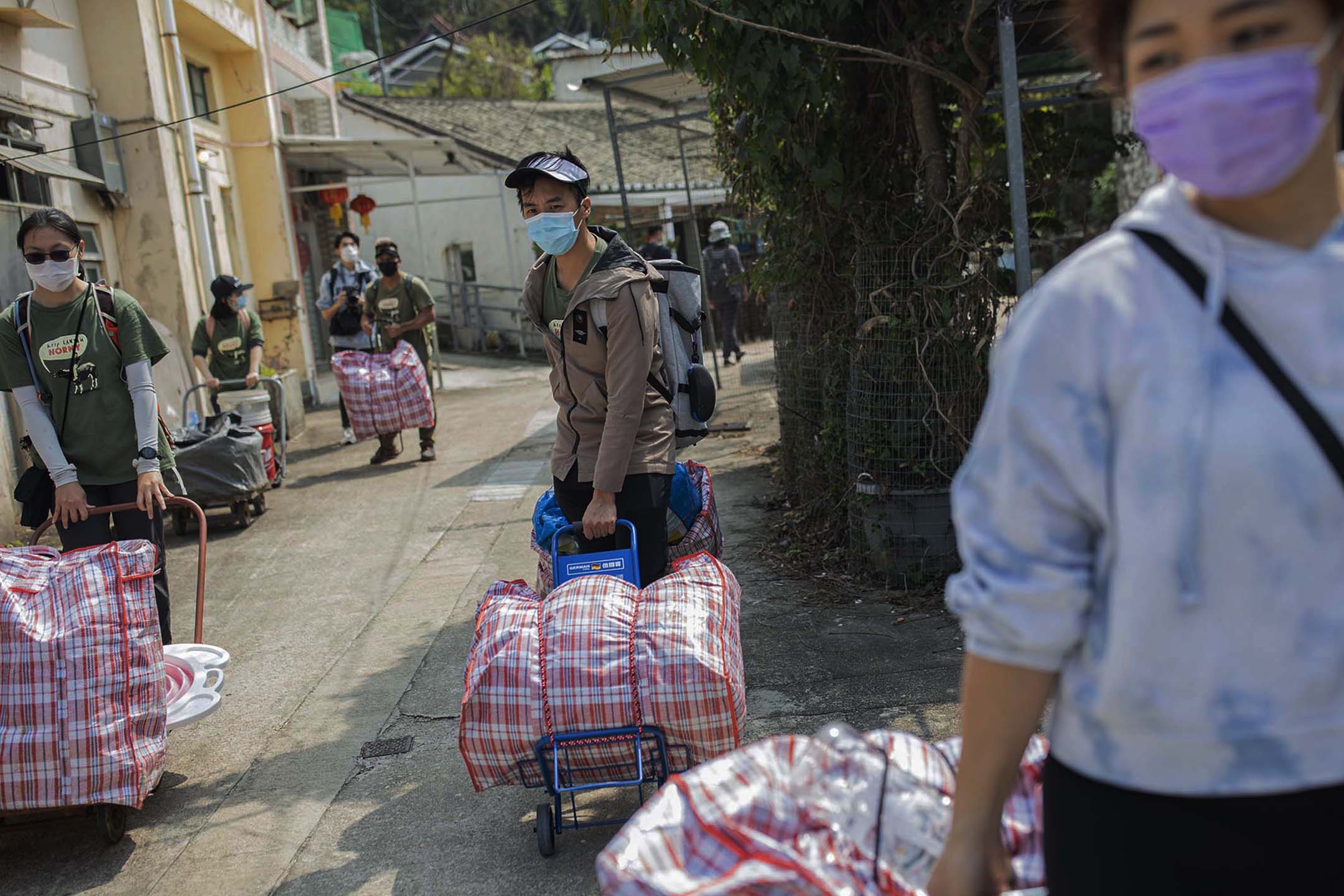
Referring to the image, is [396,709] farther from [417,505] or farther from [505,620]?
[417,505]

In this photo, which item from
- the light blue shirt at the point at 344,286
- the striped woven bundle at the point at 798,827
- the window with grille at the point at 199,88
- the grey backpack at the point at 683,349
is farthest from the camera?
the window with grille at the point at 199,88

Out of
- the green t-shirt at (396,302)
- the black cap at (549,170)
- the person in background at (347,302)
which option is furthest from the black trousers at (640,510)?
the person in background at (347,302)

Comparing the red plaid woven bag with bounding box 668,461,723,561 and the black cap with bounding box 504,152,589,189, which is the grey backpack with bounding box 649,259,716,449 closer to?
the red plaid woven bag with bounding box 668,461,723,561

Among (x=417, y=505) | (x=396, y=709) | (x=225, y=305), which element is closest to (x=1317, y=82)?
(x=396, y=709)

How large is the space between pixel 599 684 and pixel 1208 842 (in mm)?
2210

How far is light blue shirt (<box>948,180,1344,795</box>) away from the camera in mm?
1269

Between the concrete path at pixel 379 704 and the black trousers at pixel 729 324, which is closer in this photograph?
the concrete path at pixel 379 704

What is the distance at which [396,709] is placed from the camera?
16.5ft

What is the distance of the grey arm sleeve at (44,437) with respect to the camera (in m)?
4.57

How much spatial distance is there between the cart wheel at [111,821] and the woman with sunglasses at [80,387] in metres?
1.09

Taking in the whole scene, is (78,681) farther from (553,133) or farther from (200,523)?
(553,133)

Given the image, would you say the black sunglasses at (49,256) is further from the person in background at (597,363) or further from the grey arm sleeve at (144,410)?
the person in background at (597,363)

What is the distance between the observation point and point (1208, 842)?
4.41ft

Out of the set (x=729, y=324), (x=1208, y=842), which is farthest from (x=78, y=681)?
(x=729, y=324)
